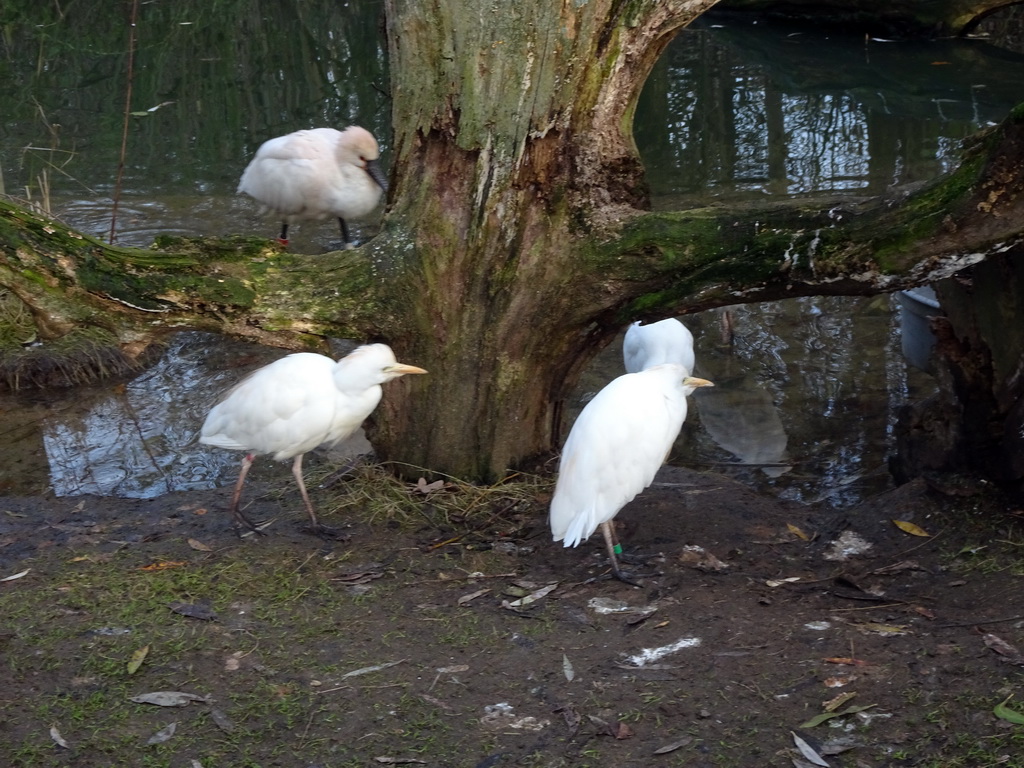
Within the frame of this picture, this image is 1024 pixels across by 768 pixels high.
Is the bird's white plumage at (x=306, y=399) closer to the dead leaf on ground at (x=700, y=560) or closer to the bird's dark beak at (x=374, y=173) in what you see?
the dead leaf on ground at (x=700, y=560)

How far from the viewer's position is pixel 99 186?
9766 millimetres

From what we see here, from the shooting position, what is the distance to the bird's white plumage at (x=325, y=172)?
6414mm

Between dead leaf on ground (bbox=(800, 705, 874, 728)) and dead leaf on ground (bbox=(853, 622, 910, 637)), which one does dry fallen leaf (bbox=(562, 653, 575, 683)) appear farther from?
dead leaf on ground (bbox=(853, 622, 910, 637))

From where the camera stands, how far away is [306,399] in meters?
4.23

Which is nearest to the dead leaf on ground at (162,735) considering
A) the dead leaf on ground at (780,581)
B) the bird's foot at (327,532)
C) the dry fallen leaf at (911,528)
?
the bird's foot at (327,532)

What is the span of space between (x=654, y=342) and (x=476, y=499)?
142 cm

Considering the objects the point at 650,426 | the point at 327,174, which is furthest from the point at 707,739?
the point at 327,174

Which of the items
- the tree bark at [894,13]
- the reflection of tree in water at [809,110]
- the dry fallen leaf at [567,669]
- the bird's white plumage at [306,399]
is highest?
the tree bark at [894,13]

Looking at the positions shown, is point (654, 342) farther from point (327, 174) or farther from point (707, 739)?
point (707, 739)

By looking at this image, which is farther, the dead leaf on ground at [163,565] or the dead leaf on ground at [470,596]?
the dead leaf on ground at [163,565]

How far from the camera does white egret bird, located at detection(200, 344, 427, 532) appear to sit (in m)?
4.21

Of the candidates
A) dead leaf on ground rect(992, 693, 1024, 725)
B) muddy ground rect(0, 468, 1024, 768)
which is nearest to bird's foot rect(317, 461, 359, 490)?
muddy ground rect(0, 468, 1024, 768)

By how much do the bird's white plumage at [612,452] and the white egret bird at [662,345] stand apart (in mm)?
1180

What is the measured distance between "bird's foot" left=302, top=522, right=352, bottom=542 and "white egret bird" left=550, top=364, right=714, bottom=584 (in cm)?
86
